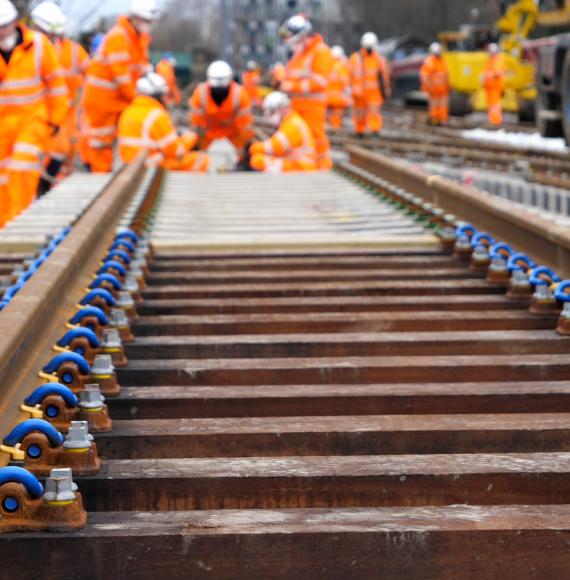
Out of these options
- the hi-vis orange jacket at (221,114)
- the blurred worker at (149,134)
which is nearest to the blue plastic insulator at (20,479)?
the blurred worker at (149,134)

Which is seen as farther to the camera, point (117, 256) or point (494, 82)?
point (494, 82)

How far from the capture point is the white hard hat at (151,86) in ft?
36.6

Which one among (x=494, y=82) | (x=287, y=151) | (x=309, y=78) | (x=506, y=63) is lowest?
(x=494, y=82)

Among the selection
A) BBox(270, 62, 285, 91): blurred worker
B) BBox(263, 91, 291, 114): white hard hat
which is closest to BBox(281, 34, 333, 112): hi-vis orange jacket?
BBox(270, 62, 285, 91): blurred worker

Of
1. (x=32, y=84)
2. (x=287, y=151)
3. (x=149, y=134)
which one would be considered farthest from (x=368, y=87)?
(x=32, y=84)

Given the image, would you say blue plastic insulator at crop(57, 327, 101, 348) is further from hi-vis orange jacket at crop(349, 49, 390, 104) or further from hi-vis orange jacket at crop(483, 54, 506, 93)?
hi-vis orange jacket at crop(483, 54, 506, 93)

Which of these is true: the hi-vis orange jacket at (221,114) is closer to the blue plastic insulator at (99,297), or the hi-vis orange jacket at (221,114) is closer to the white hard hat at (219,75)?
the white hard hat at (219,75)

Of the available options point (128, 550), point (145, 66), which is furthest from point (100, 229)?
point (145, 66)

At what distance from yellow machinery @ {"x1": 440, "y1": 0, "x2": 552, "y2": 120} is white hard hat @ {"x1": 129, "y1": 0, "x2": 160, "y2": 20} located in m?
10.5

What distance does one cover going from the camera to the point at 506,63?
85.9 feet

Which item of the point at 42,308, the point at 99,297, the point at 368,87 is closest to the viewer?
the point at 42,308

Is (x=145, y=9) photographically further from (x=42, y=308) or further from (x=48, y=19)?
(x=42, y=308)

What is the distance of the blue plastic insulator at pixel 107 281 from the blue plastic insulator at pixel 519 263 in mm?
1500

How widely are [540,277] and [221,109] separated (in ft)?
32.4
